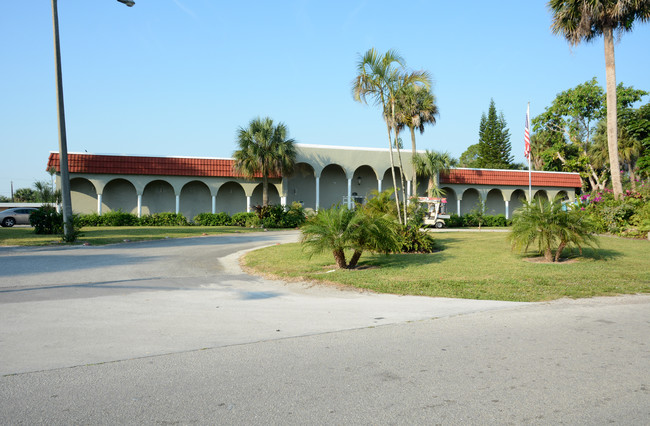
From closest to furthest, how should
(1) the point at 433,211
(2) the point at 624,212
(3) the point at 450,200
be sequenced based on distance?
(2) the point at 624,212 → (1) the point at 433,211 → (3) the point at 450,200

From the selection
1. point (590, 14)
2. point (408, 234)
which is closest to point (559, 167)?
point (590, 14)

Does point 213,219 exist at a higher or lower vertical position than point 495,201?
lower

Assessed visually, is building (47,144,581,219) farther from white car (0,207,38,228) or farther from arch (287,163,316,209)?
white car (0,207,38,228)

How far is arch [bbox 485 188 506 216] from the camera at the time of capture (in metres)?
43.8

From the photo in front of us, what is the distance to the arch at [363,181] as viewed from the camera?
38.9 metres

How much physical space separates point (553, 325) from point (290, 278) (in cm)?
581

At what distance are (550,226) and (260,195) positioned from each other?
27009 mm

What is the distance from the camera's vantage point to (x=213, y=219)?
3291 centimetres

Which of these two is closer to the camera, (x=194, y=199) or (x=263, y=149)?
(x=263, y=149)

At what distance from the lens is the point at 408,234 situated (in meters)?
15.5

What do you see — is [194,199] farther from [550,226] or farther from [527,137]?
[550,226]

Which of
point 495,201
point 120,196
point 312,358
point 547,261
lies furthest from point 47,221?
point 495,201

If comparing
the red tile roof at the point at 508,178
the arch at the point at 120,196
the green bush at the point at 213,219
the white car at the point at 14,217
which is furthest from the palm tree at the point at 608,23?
the white car at the point at 14,217

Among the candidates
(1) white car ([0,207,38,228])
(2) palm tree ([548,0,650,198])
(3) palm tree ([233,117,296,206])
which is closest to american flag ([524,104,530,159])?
(2) palm tree ([548,0,650,198])
